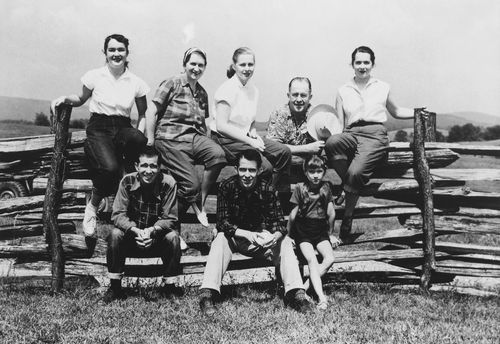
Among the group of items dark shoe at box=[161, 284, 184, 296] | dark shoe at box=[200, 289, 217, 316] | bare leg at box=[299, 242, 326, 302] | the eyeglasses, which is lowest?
dark shoe at box=[161, 284, 184, 296]

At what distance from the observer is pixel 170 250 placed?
16.2 ft

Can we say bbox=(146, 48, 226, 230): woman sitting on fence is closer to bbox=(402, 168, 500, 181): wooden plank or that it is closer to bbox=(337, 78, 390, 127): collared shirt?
bbox=(337, 78, 390, 127): collared shirt

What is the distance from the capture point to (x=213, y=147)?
520 centimetres

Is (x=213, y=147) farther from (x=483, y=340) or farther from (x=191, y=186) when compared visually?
(x=483, y=340)

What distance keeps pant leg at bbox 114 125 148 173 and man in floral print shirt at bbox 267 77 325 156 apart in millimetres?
1562

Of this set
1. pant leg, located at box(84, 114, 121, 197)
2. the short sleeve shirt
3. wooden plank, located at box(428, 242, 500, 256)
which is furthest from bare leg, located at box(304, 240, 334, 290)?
pant leg, located at box(84, 114, 121, 197)

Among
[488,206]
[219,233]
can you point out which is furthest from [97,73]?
[488,206]

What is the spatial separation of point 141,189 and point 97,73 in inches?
56.5

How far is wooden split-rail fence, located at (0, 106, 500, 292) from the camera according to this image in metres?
5.57

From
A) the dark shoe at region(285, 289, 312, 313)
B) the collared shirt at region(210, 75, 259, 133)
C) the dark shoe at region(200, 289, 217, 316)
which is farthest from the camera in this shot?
the collared shirt at region(210, 75, 259, 133)

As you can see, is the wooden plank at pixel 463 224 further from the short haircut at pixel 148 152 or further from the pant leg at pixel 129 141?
the pant leg at pixel 129 141

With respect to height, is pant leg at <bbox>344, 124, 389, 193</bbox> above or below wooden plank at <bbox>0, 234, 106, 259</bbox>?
above

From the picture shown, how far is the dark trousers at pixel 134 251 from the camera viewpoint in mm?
4789

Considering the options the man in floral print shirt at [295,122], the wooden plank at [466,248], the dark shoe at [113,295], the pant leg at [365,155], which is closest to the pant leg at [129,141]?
the dark shoe at [113,295]
